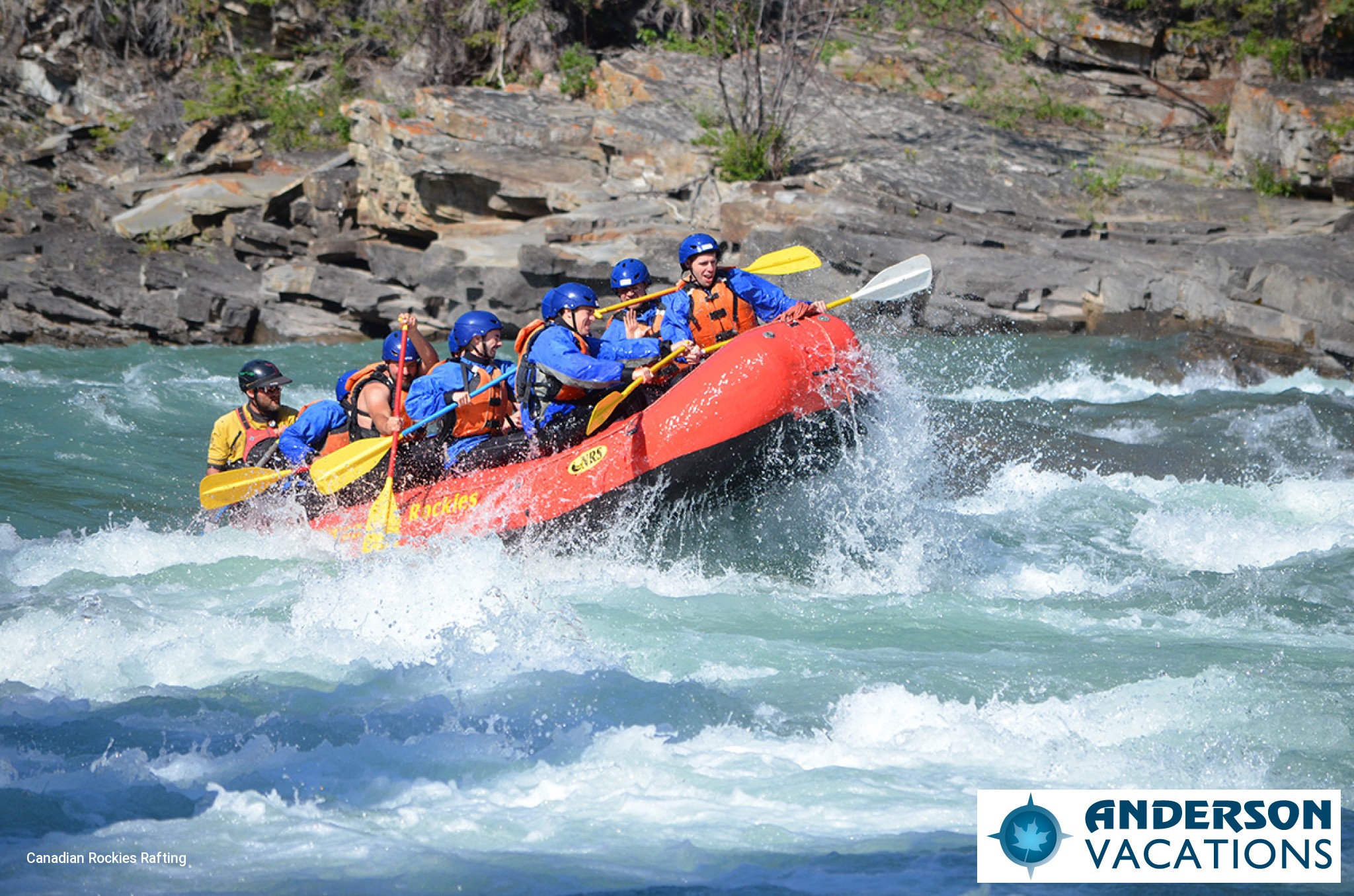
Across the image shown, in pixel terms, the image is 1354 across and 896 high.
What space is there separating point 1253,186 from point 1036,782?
445 inches

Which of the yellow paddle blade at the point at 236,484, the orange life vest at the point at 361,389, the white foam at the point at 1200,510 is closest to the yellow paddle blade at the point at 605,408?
the orange life vest at the point at 361,389

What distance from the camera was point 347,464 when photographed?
565 centimetres

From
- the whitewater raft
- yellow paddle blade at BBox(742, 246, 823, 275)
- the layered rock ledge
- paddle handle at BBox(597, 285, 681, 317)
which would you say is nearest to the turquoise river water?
the whitewater raft

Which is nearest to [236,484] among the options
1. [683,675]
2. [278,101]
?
[683,675]

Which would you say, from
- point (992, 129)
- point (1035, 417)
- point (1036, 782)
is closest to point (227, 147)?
point (992, 129)

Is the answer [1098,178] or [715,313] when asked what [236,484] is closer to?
[715,313]

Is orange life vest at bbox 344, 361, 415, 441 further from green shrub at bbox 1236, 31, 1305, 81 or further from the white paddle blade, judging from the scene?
green shrub at bbox 1236, 31, 1305, 81

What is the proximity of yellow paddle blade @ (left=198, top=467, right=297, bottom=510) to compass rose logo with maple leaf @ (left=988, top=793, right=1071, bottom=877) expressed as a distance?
4149mm

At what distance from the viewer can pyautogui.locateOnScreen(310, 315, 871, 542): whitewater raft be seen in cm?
535

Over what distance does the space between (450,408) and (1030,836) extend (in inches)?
134

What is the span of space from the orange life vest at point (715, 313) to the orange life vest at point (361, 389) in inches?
63.6

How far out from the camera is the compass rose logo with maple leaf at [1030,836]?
10.5ft

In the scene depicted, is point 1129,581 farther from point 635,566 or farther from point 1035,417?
point 1035,417

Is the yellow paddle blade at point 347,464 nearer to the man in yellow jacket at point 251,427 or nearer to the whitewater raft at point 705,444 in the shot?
the whitewater raft at point 705,444
